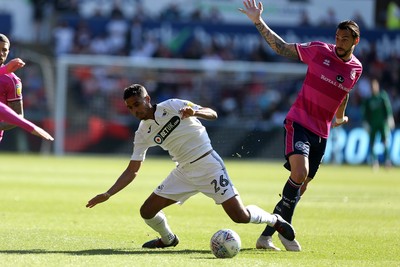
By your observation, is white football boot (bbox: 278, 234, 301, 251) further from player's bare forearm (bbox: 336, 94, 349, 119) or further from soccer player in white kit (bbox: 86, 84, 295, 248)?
player's bare forearm (bbox: 336, 94, 349, 119)

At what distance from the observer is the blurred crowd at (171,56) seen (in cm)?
3375

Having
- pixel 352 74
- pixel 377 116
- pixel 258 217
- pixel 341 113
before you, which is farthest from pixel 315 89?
pixel 377 116

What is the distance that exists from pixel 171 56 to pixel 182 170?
1014 inches

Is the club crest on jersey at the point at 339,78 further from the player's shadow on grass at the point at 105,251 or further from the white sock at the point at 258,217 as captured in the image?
the player's shadow on grass at the point at 105,251

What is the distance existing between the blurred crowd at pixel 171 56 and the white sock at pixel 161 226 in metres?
22.1

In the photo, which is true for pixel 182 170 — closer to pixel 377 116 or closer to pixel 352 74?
pixel 352 74

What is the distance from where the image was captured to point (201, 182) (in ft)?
33.7

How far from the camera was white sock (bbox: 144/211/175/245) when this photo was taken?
34.0 feet

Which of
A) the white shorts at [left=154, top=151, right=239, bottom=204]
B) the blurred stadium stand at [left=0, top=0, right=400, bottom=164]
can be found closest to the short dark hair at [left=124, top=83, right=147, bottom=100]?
the white shorts at [left=154, top=151, right=239, bottom=204]

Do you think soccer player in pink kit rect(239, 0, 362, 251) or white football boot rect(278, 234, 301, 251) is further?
soccer player in pink kit rect(239, 0, 362, 251)

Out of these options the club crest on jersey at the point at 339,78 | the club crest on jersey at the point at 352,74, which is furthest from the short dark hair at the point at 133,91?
the club crest on jersey at the point at 352,74

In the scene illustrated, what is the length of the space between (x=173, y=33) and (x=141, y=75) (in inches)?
115

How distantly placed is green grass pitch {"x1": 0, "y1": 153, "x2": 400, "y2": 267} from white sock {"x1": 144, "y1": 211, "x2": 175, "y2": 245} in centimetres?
13

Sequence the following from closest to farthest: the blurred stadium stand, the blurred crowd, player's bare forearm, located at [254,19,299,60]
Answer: player's bare forearm, located at [254,19,299,60] → the blurred stadium stand → the blurred crowd
